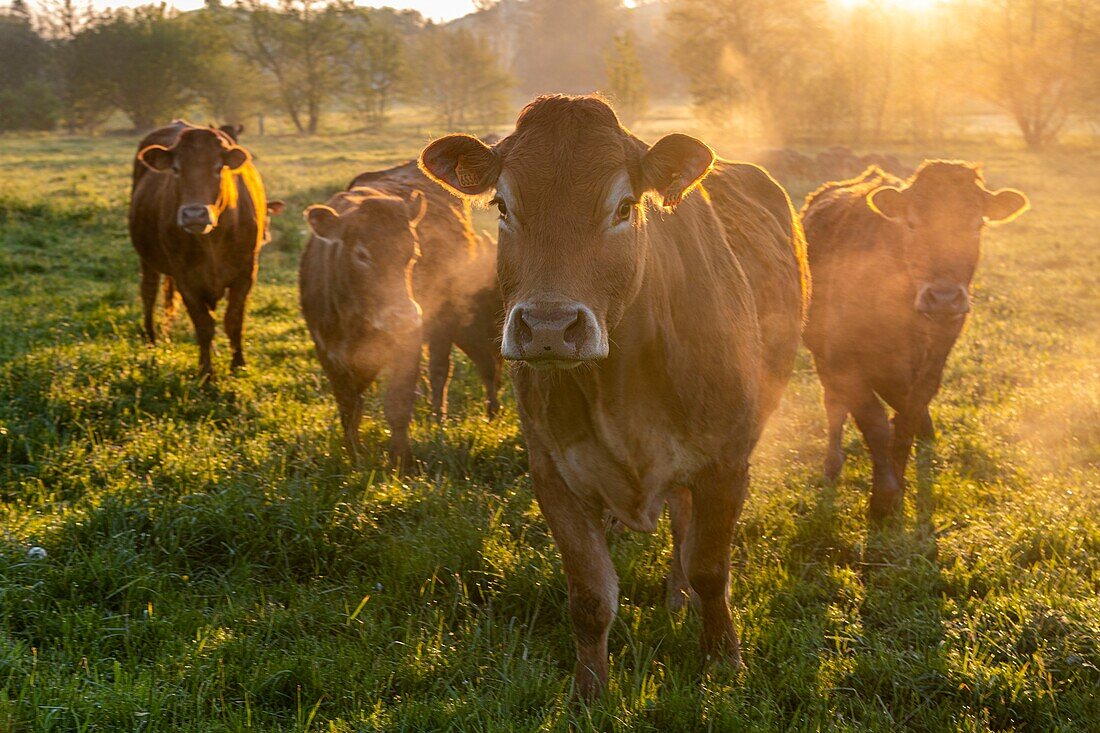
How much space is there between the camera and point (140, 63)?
173 ft

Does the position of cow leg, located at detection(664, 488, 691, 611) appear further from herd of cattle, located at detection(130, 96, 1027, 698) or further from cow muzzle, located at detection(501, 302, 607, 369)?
cow muzzle, located at detection(501, 302, 607, 369)

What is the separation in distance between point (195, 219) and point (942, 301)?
19.3 ft

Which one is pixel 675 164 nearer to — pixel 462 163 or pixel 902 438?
pixel 462 163

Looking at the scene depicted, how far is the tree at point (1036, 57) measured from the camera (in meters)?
39.7

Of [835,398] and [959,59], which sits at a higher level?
[959,59]

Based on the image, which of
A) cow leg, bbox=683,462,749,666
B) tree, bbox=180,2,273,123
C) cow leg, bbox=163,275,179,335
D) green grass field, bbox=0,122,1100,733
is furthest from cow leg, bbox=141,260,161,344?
tree, bbox=180,2,273,123

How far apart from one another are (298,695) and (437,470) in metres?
2.53

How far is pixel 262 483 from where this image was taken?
186 inches

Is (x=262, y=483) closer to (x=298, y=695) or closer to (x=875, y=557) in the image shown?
(x=298, y=695)

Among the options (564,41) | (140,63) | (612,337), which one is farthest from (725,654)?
(564,41)

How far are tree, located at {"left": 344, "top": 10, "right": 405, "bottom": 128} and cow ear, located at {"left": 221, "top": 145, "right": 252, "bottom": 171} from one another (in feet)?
191

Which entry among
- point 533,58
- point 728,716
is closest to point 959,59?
point 728,716

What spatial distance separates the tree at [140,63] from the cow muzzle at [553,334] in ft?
195

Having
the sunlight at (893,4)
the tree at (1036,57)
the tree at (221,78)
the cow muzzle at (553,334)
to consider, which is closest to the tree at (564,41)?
the tree at (221,78)
